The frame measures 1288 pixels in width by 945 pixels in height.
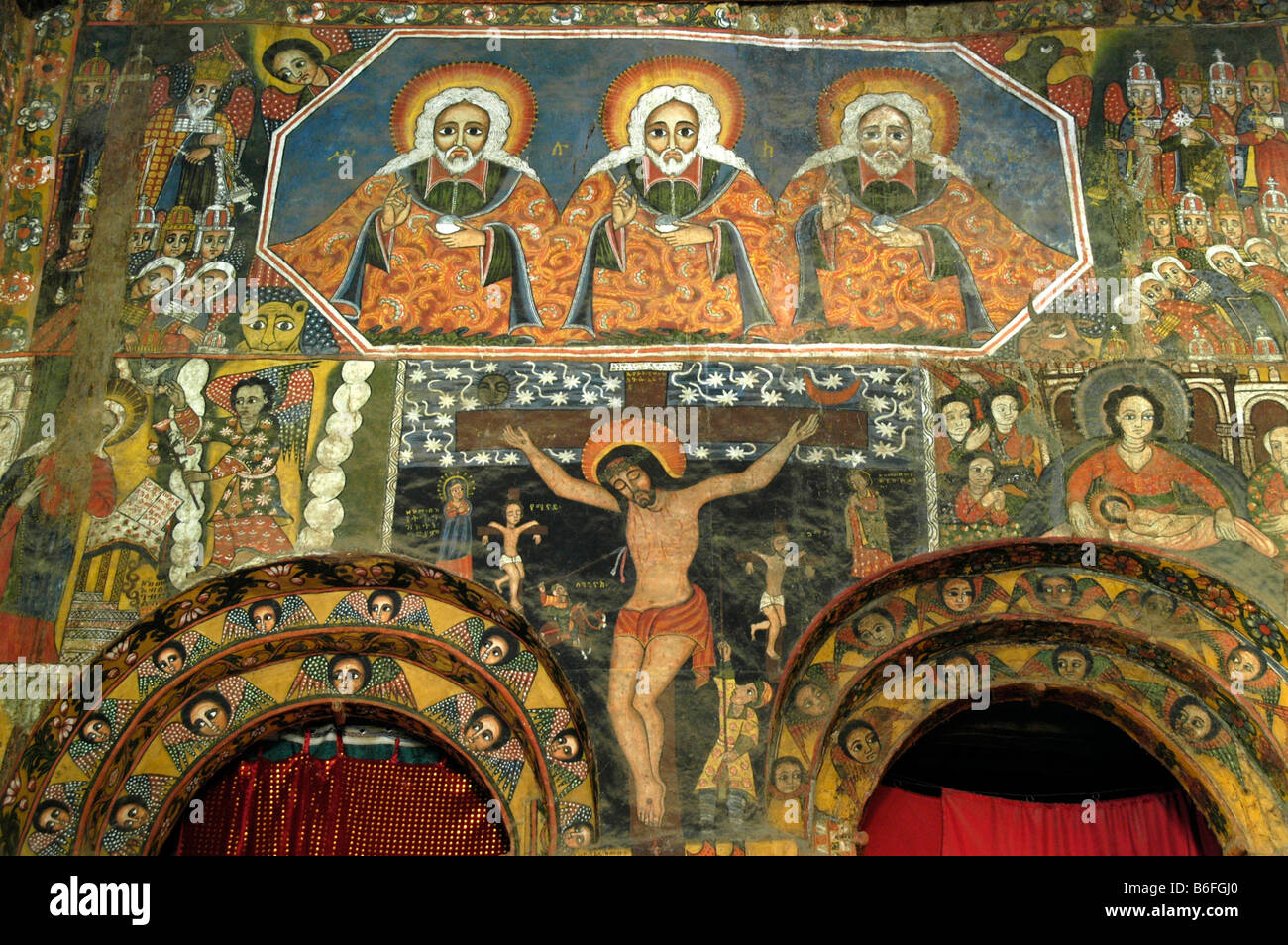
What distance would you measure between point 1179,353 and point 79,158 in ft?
24.3

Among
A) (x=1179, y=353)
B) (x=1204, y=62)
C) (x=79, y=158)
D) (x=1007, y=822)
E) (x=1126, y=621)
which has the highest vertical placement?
(x=1204, y=62)

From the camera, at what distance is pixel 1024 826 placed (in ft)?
38.6

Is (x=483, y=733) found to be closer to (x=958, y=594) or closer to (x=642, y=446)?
(x=642, y=446)

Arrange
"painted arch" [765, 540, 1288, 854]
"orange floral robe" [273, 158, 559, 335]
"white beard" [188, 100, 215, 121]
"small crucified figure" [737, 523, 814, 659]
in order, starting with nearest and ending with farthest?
"small crucified figure" [737, 523, 814, 659] < "painted arch" [765, 540, 1288, 854] < "orange floral robe" [273, 158, 559, 335] < "white beard" [188, 100, 215, 121]

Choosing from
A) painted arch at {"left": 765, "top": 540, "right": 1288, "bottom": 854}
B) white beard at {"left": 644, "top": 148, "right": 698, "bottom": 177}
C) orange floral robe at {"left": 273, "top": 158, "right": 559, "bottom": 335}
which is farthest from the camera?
white beard at {"left": 644, "top": 148, "right": 698, "bottom": 177}

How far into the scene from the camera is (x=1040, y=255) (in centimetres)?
1103

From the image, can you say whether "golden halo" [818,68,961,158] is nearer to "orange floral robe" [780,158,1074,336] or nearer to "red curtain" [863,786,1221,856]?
"orange floral robe" [780,158,1074,336]

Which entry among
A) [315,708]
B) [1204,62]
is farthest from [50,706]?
[1204,62]

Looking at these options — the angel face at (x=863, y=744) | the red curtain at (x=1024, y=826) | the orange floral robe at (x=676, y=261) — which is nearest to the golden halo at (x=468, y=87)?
the orange floral robe at (x=676, y=261)

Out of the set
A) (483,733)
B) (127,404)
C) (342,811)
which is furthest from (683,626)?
(127,404)

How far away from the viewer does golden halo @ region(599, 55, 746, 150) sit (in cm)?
1144

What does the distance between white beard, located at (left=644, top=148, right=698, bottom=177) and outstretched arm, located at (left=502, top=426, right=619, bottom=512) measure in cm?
226

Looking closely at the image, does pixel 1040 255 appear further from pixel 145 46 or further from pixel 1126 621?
pixel 145 46

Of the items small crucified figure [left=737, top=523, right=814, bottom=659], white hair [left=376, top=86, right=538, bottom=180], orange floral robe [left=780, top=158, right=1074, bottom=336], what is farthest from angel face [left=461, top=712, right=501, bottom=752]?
white hair [left=376, top=86, right=538, bottom=180]
